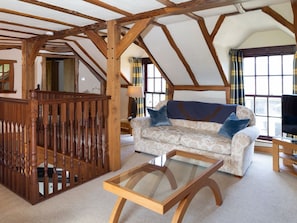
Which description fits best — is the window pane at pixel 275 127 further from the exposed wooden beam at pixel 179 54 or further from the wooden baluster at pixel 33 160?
the wooden baluster at pixel 33 160

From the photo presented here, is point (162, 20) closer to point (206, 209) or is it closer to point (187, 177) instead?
point (187, 177)

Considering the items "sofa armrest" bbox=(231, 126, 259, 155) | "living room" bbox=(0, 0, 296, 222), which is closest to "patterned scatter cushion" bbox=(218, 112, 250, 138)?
"sofa armrest" bbox=(231, 126, 259, 155)

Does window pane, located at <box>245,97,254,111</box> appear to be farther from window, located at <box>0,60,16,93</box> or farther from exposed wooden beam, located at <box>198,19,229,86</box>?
window, located at <box>0,60,16,93</box>

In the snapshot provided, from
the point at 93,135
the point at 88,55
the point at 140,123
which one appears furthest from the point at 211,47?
the point at 88,55

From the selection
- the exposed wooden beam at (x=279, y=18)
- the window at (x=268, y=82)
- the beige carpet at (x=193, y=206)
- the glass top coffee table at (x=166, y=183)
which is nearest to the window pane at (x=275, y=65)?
the window at (x=268, y=82)

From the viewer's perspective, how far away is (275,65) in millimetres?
4648

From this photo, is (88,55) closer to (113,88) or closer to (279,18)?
(113,88)

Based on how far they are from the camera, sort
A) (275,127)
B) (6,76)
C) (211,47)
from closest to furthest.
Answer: (211,47)
(275,127)
(6,76)

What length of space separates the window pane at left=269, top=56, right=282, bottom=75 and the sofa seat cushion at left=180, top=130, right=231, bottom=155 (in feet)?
6.21

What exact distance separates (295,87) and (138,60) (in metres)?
3.74

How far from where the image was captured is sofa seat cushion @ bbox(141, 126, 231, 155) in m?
3.54

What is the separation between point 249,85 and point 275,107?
67 centimetres

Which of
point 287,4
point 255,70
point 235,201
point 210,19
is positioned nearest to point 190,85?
point 255,70

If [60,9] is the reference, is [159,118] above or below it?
below
